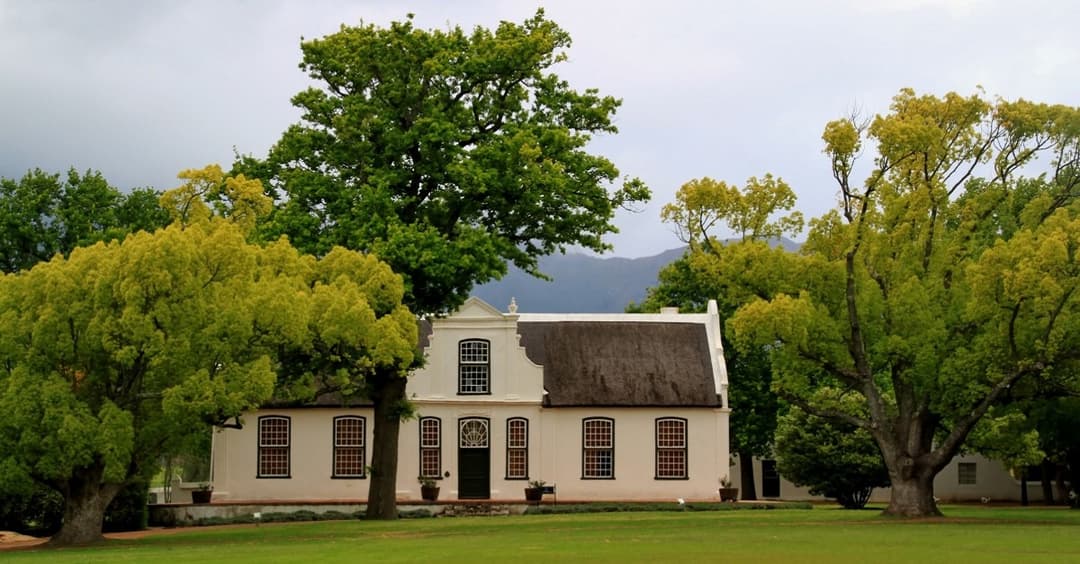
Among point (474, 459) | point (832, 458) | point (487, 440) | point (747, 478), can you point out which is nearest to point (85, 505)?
point (474, 459)

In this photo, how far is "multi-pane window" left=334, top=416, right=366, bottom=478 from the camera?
49.9m

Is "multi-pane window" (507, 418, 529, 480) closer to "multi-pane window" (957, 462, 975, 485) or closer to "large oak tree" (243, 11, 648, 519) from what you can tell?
"large oak tree" (243, 11, 648, 519)

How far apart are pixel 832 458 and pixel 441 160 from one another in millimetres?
19282

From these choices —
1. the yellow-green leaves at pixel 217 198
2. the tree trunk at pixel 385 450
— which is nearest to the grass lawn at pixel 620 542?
the tree trunk at pixel 385 450

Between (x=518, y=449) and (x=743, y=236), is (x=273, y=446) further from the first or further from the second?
(x=743, y=236)

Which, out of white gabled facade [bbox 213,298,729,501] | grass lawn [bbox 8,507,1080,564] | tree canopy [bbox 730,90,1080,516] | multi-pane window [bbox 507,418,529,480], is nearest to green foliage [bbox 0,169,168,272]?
white gabled facade [bbox 213,298,729,501]

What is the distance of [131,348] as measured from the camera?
2950cm

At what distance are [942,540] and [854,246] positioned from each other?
11077mm

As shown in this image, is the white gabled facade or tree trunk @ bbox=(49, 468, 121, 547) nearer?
tree trunk @ bbox=(49, 468, 121, 547)

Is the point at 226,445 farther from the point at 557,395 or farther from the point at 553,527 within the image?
the point at 553,527

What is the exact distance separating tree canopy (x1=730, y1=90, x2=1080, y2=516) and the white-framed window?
1966 centimetres

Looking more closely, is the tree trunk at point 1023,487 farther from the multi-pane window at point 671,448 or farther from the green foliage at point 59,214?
the green foliage at point 59,214

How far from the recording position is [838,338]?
3703 centimetres

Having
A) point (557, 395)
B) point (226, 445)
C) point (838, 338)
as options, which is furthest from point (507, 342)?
point (838, 338)
